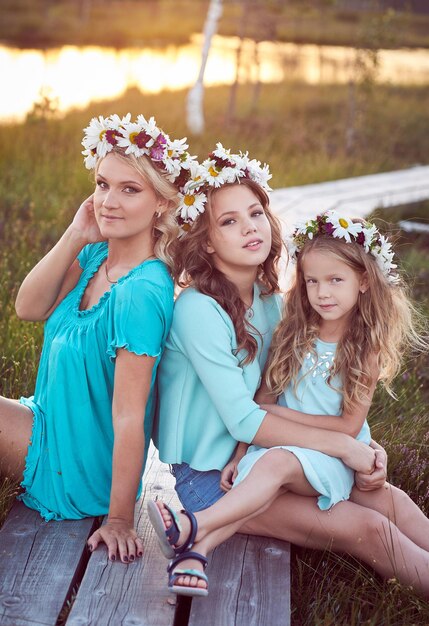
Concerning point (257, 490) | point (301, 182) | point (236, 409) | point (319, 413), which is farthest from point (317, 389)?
point (301, 182)

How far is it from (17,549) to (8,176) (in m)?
5.87

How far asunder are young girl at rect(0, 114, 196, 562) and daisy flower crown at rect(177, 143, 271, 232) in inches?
1.7

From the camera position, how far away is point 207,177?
322cm

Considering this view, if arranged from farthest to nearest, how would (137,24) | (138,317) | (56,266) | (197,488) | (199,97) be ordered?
(137,24) → (199,97) → (56,266) → (197,488) → (138,317)

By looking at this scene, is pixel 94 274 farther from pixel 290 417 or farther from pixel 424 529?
pixel 424 529

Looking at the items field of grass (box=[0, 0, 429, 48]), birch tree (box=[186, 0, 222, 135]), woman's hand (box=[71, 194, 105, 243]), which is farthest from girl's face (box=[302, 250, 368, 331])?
field of grass (box=[0, 0, 429, 48])

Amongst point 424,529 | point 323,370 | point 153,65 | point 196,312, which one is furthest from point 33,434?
point 153,65

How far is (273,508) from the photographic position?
3.17m

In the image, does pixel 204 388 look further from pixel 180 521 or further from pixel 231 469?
pixel 180 521

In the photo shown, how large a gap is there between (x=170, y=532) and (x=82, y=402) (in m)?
0.65

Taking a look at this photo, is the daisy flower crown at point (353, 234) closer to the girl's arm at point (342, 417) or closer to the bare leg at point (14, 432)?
the girl's arm at point (342, 417)

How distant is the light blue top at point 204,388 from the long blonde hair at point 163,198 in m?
0.17

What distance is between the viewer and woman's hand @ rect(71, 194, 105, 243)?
11.1 ft

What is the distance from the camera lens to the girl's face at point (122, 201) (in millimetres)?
3164
